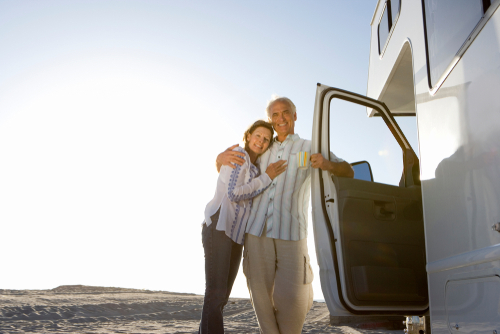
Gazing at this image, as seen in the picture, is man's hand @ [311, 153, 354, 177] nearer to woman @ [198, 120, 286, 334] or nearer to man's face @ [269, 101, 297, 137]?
woman @ [198, 120, 286, 334]

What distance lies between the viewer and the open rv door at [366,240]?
2.54 metres

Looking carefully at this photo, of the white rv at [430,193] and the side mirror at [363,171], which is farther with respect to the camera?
the side mirror at [363,171]

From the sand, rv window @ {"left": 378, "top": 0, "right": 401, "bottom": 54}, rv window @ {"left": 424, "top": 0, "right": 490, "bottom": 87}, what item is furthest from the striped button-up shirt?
the sand

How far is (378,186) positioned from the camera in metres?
2.76

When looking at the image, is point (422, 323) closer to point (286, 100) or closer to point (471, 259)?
point (471, 259)

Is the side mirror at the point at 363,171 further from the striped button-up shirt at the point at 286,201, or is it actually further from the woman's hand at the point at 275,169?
the woman's hand at the point at 275,169

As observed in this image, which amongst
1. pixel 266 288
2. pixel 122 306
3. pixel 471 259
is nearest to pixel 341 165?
pixel 266 288

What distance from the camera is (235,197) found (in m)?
2.86

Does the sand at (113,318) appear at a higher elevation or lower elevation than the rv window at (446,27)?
lower

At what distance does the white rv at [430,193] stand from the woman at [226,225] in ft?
1.49

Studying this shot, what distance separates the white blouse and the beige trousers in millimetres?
154

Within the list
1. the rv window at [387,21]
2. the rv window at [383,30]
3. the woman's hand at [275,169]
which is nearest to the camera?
the woman's hand at [275,169]

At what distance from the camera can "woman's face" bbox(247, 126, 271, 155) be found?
311cm

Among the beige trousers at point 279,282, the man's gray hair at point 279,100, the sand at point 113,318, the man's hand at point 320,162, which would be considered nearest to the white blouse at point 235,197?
the beige trousers at point 279,282
